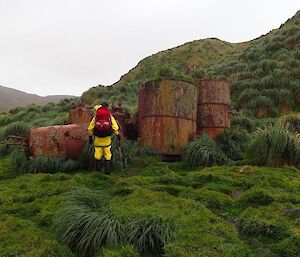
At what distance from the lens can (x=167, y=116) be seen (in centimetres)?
1166

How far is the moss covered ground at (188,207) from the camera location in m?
5.53

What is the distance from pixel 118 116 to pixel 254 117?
26.2ft

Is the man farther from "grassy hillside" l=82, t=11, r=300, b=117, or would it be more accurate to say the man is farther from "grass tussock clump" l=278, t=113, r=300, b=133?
"grass tussock clump" l=278, t=113, r=300, b=133

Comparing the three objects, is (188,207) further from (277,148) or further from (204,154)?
(277,148)

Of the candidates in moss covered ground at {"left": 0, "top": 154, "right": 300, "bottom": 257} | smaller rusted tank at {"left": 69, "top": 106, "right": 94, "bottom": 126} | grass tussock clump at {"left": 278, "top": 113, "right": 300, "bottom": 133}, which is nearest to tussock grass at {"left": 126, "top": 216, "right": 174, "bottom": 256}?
moss covered ground at {"left": 0, "top": 154, "right": 300, "bottom": 257}

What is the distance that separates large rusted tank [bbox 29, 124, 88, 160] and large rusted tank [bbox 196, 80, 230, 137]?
3.56m

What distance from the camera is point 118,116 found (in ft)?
40.7

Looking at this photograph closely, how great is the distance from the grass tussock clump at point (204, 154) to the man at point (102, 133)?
1.95 meters

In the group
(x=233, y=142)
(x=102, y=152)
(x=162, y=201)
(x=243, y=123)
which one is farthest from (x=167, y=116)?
(x=162, y=201)

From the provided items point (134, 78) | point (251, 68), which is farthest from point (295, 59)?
point (134, 78)

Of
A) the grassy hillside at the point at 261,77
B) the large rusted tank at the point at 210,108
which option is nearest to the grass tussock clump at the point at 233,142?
the large rusted tank at the point at 210,108

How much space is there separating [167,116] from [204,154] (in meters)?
Answer: 1.61

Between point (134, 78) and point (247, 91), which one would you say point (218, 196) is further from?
point (134, 78)

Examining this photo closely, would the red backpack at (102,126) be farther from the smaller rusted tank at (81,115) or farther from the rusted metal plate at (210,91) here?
the rusted metal plate at (210,91)
